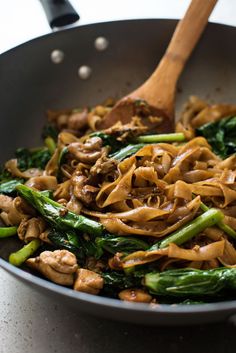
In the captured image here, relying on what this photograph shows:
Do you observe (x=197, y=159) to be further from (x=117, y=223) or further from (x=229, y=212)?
(x=117, y=223)

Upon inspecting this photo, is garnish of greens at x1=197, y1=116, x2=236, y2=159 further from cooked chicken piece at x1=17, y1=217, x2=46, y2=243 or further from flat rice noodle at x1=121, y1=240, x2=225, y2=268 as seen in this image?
cooked chicken piece at x1=17, y1=217, x2=46, y2=243

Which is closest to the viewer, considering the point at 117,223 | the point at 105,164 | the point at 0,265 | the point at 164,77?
the point at 0,265

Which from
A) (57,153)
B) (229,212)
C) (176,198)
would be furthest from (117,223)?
(57,153)

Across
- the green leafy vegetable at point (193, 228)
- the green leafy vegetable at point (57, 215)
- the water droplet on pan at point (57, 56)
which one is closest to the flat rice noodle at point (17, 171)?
the green leafy vegetable at point (57, 215)

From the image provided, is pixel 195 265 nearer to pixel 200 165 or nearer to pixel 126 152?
pixel 200 165

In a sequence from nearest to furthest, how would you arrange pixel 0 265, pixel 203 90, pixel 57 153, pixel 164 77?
pixel 0 265 → pixel 57 153 → pixel 164 77 → pixel 203 90

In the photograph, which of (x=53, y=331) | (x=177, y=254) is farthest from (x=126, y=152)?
(x=53, y=331)

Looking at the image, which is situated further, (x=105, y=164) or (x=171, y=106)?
(x=171, y=106)
